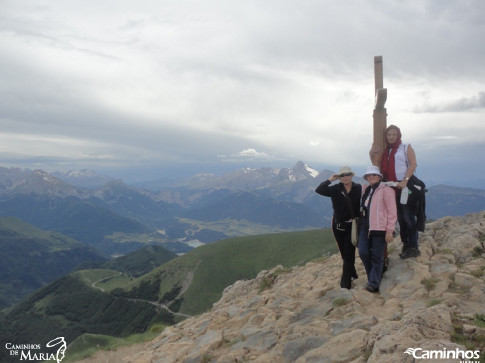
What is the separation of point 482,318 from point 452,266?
567 centimetres

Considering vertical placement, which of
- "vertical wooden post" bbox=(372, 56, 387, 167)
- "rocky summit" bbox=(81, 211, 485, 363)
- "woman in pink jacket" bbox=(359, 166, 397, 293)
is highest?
"vertical wooden post" bbox=(372, 56, 387, 167)

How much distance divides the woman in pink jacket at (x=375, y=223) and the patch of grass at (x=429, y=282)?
1619 mm

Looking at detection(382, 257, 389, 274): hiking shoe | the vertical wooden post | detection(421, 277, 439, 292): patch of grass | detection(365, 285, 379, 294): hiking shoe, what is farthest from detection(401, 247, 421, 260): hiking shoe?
the vertical wooden post

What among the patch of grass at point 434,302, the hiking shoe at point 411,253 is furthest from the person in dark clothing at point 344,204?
the patch of grass at point 434,302

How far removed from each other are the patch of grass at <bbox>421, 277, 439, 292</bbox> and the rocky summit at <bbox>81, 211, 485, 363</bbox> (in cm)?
4

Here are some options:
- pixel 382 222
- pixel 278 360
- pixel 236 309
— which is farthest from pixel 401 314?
pixel 236 309

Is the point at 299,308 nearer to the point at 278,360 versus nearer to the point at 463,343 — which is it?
the point at 278,360

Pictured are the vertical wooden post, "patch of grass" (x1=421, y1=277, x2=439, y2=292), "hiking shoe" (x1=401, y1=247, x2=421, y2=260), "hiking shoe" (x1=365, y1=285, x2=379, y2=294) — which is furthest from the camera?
"hiking shoe" (x1=401, y1=247, x2=421, y2=260)

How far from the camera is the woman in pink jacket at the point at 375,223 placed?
11.6m

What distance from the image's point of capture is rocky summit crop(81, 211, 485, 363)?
286 inches

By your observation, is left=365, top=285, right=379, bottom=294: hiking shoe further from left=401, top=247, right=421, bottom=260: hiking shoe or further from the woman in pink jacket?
left=401, top=247, right=421, bottom=260: hiking shoe

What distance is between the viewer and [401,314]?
942 cm

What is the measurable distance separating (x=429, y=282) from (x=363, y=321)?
4.11 metres

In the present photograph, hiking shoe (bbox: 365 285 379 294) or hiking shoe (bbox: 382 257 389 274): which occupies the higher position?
hiking shoe (bbox: 382 257 389 274)
